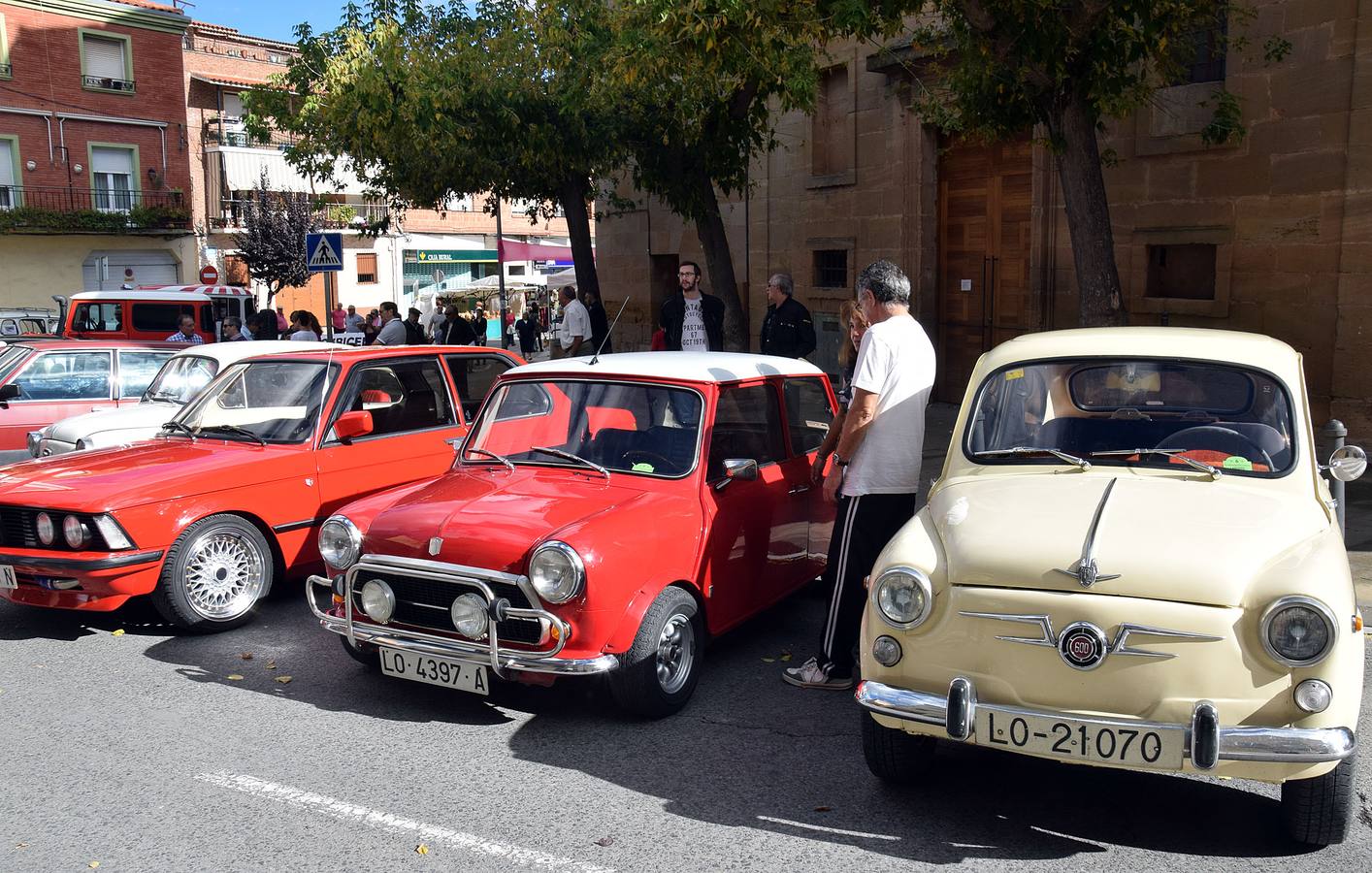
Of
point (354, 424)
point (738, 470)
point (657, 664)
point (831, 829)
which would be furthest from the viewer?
point (354, 424)

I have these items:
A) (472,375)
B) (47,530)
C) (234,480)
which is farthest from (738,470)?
(47,530)

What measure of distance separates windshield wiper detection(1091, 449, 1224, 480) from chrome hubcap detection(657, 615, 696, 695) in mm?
1936

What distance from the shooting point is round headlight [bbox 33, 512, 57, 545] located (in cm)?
630

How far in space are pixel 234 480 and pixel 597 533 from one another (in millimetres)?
2875

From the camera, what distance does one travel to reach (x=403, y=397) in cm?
788

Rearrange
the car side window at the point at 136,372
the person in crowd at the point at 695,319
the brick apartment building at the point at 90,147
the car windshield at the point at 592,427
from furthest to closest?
the brick apartment building at the point at 90,147 < the car side window at the point at 136,372 < the person in crowd at the point at 695,319 < the car windshield at the point at 592,427

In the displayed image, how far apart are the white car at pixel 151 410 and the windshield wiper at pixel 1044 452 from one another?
17.5ft

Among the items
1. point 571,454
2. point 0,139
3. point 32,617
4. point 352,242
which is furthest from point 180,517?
point 352,242

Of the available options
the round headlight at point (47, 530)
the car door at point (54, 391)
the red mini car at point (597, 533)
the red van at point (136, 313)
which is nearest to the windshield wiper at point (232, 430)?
the round headlight at point (47, 530)

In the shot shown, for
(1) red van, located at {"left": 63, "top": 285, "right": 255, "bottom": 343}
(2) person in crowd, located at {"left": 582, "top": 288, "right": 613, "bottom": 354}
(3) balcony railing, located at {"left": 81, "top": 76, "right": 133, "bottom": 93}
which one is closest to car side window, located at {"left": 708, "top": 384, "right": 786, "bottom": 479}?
(2) person in crowd, located at {"left": 582, "top": 288, "right": 613, "bottom": 354}

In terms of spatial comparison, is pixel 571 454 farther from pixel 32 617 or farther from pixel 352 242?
pixel 352 242

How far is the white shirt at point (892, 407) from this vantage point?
17.5 ft

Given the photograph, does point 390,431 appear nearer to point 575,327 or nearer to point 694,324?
point 694,324

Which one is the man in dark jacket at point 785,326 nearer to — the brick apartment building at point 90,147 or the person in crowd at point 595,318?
the person in crowd at point 595,318
